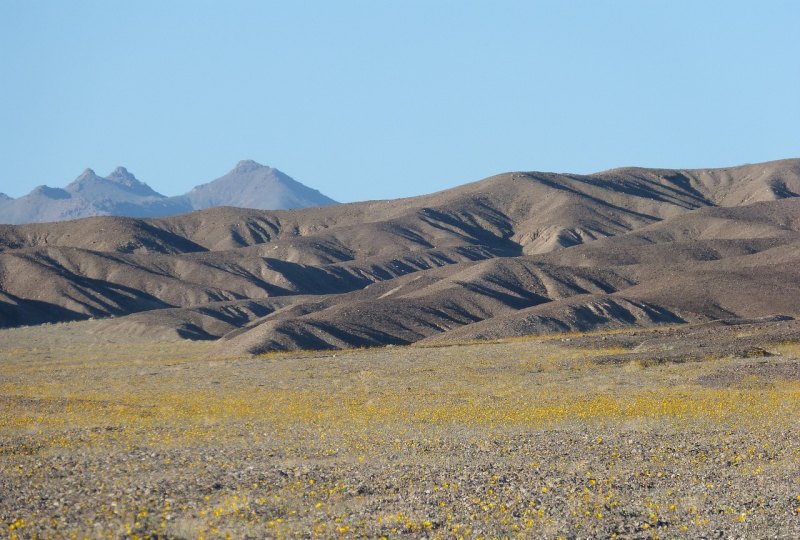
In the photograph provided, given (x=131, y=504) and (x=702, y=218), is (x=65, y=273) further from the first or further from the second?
(x=131, y=504)

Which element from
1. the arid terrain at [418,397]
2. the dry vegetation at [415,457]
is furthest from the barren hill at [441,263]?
the dry vegetation at [415,457]

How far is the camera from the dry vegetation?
14234mm

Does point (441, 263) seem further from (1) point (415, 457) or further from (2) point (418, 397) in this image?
(1) point (415, 457)

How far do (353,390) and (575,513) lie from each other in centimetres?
2253

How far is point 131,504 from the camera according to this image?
49.8 ft

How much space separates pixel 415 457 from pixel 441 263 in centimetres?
10967

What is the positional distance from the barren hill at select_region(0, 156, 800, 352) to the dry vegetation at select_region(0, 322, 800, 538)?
3043 centimetres

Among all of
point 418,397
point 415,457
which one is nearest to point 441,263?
point 418,397

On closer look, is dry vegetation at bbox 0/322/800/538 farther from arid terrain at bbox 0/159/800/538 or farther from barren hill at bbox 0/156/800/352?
barren hill at bbox 0/156/800/352

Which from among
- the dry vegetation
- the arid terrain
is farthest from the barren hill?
the dry vegetation

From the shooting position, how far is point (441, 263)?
129375 mm

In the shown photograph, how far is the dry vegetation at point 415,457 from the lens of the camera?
14234 millimetres

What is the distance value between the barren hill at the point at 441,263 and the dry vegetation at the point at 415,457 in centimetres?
3043

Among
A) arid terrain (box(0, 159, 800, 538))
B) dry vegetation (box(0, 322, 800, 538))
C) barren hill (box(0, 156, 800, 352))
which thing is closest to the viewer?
dry vegetation (box(0, 322, 800, 538))
